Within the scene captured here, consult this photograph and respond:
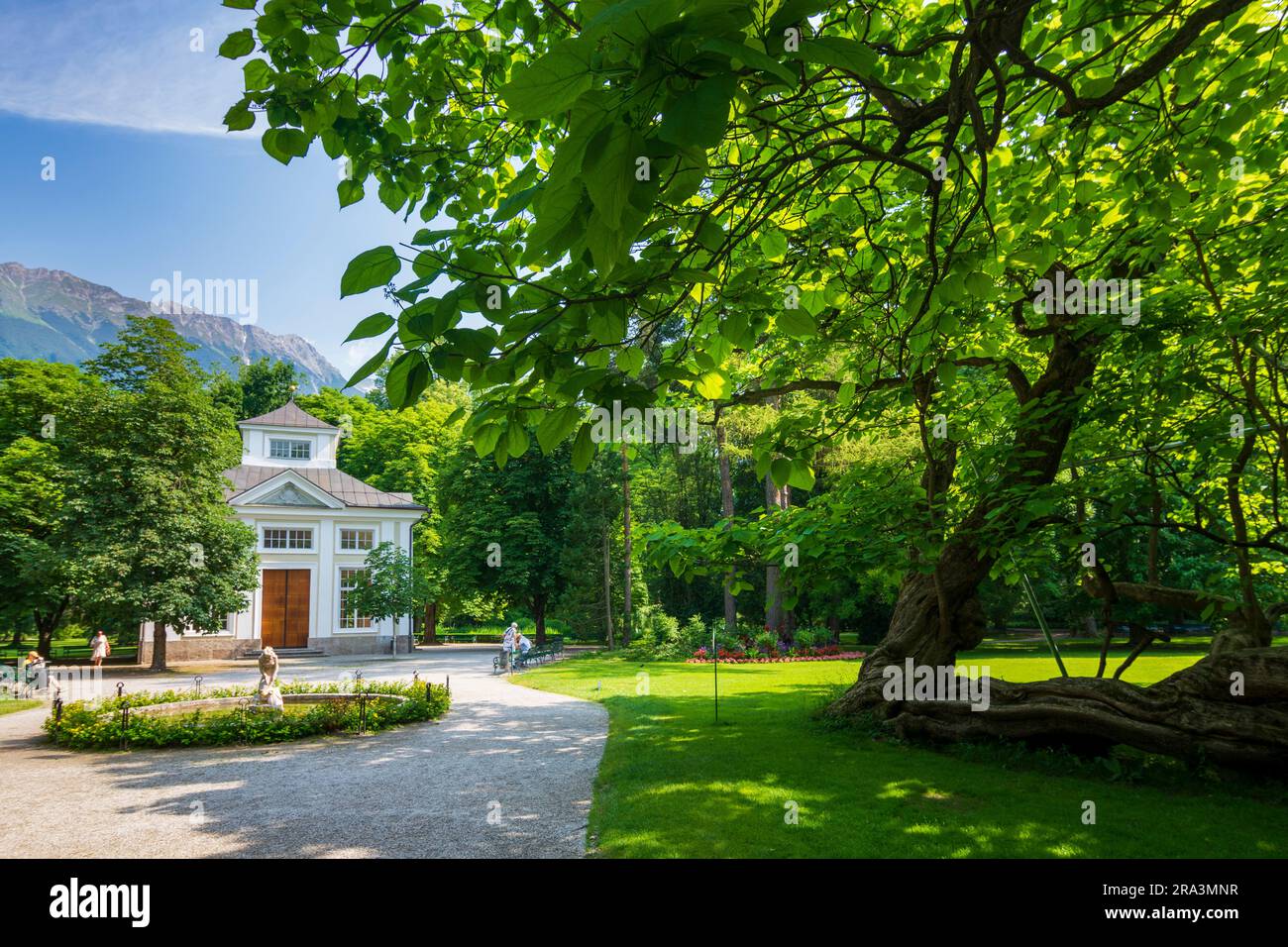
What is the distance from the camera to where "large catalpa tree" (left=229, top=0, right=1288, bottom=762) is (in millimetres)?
1244

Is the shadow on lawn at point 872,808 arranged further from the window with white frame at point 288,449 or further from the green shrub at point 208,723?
the window with white frame at point 288,449

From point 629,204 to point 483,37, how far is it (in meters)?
4.51

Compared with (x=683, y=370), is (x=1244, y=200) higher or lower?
higher

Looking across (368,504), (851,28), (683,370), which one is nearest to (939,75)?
Result: (851,28)

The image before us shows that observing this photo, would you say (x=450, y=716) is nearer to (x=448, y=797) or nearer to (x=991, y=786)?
(x=448, y=797)

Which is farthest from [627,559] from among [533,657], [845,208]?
[845,208]

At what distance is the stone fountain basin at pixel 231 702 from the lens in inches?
507

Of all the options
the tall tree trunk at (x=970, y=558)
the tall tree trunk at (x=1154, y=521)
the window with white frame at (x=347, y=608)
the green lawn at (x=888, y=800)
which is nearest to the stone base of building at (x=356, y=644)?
the window with white frame at (x=347, y=608)

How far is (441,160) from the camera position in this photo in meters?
4.46

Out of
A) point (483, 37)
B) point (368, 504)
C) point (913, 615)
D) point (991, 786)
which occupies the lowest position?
point (991, 786)

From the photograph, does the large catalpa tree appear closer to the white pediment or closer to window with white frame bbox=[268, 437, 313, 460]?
the white pediment

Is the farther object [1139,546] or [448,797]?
[1139,546]

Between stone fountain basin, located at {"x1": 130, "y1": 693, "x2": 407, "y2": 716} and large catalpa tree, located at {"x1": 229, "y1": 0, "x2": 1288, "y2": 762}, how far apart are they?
9.95 m

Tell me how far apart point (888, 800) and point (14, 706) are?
1947cm
